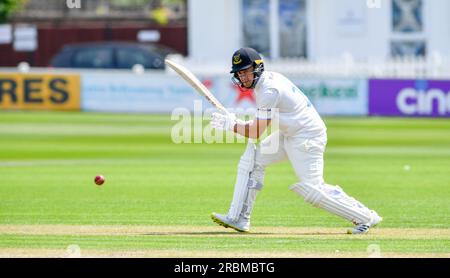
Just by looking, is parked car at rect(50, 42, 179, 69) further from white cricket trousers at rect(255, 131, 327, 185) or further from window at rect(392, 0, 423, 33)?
white cricket trousers at rect(255, 131, 327, 185)

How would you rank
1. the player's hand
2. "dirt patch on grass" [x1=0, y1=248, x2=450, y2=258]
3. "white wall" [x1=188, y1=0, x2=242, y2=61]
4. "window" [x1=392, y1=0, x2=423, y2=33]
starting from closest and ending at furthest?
"dirt patch on grass" [x1=0, y1=248, x2=450, y2=258] → the player's hand → "window" [x1=392, y1=0, x2=423, y2=33] → "white wall" [x1=188, y1=0, x2=242, y2=61]

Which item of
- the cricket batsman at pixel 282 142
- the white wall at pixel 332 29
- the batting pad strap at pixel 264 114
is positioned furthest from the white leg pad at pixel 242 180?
the white wall at pixel 332 29

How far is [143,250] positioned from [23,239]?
1.28 meters

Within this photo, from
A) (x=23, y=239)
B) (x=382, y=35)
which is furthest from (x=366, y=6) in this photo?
(x=23, y=239)

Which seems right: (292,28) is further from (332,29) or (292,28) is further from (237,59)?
(237,59)

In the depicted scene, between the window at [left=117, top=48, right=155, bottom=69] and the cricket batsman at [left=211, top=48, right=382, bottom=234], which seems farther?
the window at [left=117, top=48, right=155, bottom=69]

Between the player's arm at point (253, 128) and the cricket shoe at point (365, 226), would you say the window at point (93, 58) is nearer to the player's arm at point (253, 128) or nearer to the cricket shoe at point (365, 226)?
the player's arm at point (253, 128)

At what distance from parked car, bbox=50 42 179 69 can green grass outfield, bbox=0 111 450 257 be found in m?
8.60

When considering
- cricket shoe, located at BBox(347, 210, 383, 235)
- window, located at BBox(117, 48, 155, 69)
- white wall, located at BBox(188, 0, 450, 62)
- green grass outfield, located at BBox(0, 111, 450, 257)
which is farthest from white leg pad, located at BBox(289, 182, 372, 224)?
window, located at BBox(117, 48, 155, 69)

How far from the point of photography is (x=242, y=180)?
33.8 ft

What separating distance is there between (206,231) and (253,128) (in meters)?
1.13

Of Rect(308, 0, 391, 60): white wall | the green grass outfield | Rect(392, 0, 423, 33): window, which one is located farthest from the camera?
Rect(392, 0, 423, 33): window

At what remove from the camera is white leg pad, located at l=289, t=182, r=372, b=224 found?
10.1 metres

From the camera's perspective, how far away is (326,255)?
8.95 meters
